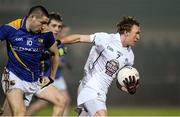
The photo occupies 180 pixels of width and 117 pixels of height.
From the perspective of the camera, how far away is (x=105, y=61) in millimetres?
11758

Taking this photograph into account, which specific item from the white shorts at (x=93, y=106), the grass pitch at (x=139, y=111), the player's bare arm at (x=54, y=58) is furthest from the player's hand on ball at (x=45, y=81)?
the grass pitch at (x=139, y=111)

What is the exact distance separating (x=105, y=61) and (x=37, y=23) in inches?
46.7

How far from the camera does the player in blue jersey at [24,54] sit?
11.3 m

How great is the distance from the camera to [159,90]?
26000 millimetres

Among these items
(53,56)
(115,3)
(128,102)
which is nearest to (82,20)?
(115,3)

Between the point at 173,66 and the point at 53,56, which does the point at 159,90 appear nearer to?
the point at 173,66

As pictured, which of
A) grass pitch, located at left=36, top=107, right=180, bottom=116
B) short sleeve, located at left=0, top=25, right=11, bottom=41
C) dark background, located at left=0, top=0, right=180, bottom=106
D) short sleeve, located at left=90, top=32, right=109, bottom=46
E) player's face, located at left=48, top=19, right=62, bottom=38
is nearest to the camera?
short sleeve, located at left=0, top=25, right=11, bottom=41

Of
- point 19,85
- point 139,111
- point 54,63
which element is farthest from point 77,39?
point 139,111

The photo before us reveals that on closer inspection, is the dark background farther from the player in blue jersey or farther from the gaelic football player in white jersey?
the player in blue jersey

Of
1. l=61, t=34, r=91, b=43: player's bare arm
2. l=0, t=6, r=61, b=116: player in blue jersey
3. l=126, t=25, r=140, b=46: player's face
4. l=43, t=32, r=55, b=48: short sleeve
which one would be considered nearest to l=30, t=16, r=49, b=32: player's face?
l=0, t=6, r=61, b=116: player in blue jersey

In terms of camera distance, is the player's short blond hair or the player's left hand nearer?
the player's left hand

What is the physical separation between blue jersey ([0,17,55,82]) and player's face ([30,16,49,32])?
10 cm

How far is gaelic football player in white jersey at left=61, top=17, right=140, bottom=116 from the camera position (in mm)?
11742

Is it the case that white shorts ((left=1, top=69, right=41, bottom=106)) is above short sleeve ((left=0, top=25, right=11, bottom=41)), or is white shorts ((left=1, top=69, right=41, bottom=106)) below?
below
